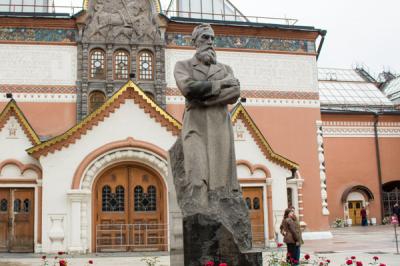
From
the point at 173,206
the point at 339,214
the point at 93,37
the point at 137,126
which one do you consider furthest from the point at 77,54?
the point at 339,214

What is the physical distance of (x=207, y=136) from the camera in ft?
24.3

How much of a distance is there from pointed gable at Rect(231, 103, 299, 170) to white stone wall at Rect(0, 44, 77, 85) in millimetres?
7250

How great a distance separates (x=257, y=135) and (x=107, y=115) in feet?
20.2

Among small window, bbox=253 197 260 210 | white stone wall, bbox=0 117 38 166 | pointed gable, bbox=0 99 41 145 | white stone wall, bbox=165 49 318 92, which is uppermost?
white stone wall, bbox=165 49 318 92

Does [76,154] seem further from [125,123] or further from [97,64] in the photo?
[97,64]

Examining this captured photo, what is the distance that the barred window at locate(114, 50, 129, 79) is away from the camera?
81.7 feet

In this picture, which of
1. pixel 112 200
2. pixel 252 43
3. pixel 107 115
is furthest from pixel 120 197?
pixel 252 43

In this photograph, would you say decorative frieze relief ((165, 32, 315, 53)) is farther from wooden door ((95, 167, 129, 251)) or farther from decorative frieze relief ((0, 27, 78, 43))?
wooden door ((95, 167, 129, 251))

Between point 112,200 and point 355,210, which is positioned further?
point 355,210

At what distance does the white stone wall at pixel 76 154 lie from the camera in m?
20.2

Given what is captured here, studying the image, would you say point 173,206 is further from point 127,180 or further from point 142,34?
point 142,34

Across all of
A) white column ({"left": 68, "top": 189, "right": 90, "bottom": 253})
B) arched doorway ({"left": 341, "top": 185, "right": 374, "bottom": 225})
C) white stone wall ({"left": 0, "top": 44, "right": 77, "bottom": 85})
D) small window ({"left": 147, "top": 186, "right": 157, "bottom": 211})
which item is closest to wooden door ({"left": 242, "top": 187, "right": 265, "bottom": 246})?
small window ({"left": 147, "top": 186, "right": 157, "bottom": 211})

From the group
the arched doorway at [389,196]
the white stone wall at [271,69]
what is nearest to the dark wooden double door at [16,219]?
the white stone wall at [271,69]

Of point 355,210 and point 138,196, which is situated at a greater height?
point 138,196
